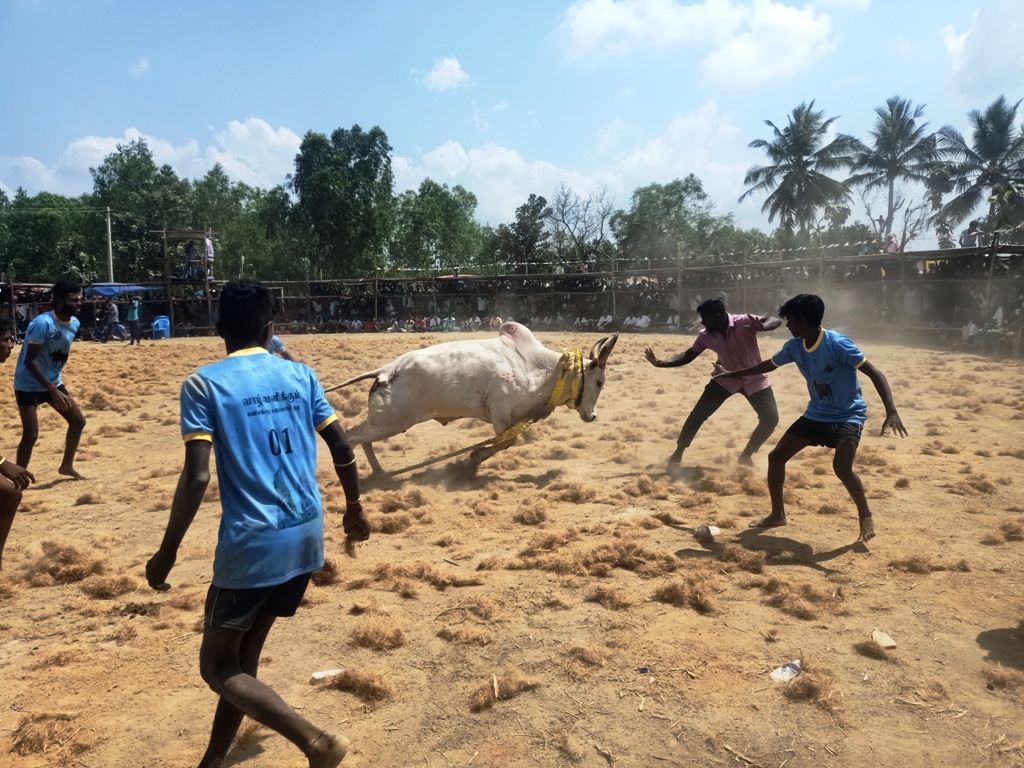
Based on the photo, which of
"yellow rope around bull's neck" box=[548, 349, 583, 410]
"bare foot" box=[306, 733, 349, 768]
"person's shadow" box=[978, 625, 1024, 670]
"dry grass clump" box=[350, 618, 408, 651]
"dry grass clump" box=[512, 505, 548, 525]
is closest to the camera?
"bare foot" box=[306, 733, 349, 768]

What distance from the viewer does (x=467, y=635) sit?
13.7 ft

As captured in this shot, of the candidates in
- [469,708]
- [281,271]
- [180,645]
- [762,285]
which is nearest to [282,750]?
[469,708]

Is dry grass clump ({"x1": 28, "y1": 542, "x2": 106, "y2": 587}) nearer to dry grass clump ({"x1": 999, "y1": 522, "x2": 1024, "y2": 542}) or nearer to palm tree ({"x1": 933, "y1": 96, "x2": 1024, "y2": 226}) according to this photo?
dry grass clump ({"x1": 999, "y1": 522, "x2": 1024, "y2": 542})

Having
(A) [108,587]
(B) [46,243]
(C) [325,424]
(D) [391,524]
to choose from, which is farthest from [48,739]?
(B) [46,243]

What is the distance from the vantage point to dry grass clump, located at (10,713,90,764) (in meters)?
3.25

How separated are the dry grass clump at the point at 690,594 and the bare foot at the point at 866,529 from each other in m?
1.49

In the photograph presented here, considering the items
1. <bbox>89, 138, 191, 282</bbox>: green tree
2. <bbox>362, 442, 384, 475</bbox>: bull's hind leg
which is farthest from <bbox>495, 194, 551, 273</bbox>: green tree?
<bbox>362, 442, 384, 475</bbox>: bull's hind leg

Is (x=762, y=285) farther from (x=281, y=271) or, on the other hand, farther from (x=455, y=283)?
(x=281, y=271)

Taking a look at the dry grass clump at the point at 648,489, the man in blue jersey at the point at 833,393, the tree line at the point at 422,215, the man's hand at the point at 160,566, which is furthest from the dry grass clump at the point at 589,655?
the tree line at the point at 422,215

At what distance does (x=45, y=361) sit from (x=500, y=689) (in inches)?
242

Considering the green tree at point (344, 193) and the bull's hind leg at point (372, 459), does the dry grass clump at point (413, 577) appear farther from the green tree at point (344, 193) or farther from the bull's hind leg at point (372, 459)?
the green tree at point (344, 193)

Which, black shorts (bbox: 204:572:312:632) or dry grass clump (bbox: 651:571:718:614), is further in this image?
dry grass clump (bbox: 651:571:718:614)

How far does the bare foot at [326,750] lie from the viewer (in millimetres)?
2652

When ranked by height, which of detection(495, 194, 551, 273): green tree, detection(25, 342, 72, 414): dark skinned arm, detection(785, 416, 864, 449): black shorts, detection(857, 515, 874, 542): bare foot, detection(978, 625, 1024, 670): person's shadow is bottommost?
detection(978, 625, 1024, 670): person's shadow
